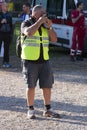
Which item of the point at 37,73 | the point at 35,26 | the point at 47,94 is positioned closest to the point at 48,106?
the point at 47,94

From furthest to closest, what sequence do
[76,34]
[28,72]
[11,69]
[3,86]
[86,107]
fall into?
1. [76,34]
2. [11,69]
3. [3,86]
4. [86,107]
5. [28,72]

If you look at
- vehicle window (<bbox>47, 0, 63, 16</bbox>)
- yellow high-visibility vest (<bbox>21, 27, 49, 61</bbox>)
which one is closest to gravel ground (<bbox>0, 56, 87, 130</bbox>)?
yellow high-visibility vest (<bbox>21, 27, 49, 61</bbox>)

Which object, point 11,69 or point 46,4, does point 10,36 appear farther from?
point 46,4

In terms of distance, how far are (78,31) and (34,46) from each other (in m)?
7.03

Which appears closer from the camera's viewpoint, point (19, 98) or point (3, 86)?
point (19, 98)

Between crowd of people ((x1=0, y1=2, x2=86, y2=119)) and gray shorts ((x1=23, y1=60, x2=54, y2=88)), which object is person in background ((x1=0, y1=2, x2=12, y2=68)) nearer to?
crowd of people ((x1=0, y1=2, x2=86, y2=119))

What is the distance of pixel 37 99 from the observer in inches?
344

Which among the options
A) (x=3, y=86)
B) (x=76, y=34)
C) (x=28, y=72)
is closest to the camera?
(x=28, y=72)

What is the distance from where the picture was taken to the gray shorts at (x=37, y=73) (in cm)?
724

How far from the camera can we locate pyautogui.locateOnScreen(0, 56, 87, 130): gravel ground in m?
7.04

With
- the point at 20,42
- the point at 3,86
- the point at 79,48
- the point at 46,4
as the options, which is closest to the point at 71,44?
the point at 79,48

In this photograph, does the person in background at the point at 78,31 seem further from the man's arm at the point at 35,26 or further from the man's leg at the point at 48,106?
the man's arm at the point at 35,26

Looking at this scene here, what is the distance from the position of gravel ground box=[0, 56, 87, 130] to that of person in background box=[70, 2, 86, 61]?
4.93ft

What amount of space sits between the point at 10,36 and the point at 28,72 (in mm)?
5316
